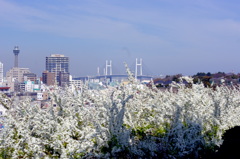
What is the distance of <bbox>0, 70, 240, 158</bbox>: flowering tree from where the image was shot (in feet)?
12.6

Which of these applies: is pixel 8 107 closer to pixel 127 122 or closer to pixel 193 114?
pixel 127 122

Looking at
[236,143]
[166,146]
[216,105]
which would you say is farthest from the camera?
[216,105]

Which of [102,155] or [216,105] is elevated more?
[216,105]

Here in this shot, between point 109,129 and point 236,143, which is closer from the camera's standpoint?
point 236,143

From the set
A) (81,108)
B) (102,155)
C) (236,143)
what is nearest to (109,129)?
(102,155)

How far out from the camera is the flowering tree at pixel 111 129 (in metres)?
3.85

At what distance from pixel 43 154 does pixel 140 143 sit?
1145 millimetres

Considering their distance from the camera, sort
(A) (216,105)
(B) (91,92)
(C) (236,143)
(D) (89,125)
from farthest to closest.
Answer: (B) (91,92), (D) (89,125), (A) (216,105), (C) (236,143)

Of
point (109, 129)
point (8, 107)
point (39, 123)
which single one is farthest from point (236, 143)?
point (8, 107)

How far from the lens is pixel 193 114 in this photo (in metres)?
4.36

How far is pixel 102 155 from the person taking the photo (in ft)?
12.4

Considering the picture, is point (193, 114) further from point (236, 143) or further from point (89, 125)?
point (89, 125)

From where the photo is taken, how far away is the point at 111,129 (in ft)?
12.8

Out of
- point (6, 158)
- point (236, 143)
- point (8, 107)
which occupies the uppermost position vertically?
point (8, 107)
